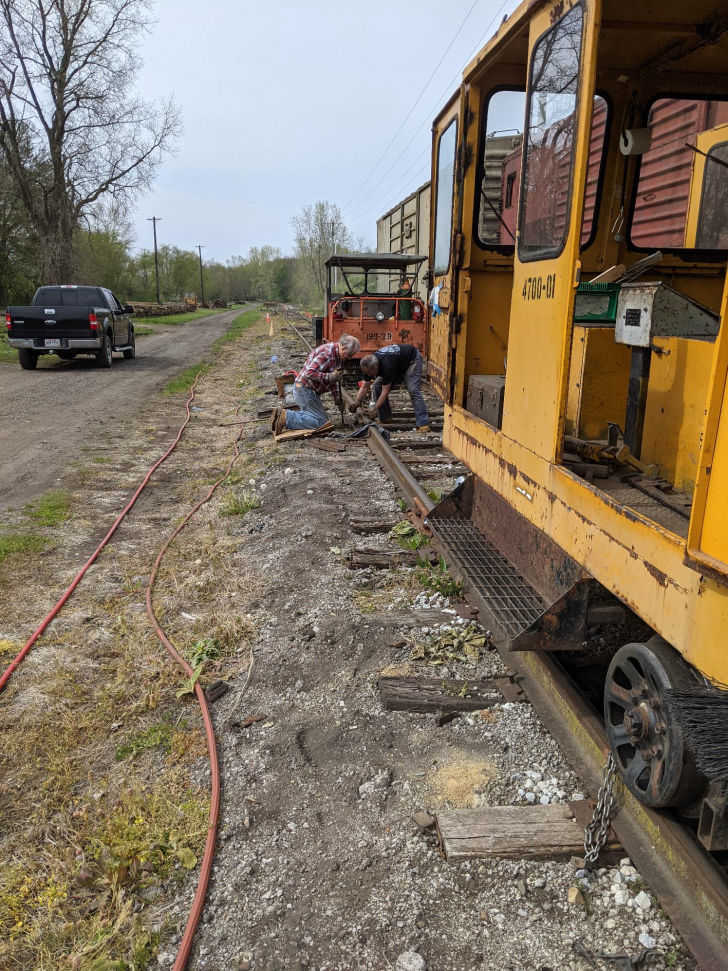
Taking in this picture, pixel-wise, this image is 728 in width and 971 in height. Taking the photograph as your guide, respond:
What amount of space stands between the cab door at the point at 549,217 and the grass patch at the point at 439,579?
54.3 inches

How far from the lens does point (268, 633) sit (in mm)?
4434

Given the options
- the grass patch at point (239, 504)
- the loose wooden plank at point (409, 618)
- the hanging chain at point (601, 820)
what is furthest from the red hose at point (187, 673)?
the hanging chain at point (601, 820)

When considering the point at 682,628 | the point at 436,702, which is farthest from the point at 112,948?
the point at 682,628

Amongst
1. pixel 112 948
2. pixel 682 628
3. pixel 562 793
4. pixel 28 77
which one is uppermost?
pixel 28 77

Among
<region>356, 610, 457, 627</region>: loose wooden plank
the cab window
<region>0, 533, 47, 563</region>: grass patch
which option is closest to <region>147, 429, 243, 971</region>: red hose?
<region>356, 610, 457, 627</region>: loose wooden plank

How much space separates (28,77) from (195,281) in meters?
78.5

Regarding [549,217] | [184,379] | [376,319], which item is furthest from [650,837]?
[184,379]

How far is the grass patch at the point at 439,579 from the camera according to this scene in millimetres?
4727

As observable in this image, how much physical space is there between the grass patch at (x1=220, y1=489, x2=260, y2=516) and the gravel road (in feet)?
6.80

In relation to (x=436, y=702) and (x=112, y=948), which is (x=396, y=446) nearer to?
(x=436, y=702)

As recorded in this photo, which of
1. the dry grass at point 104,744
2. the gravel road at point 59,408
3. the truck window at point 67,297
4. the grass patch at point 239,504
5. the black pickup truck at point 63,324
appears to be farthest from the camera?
the truck window at point 67,297

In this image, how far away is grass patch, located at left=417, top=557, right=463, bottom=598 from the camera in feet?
15.5

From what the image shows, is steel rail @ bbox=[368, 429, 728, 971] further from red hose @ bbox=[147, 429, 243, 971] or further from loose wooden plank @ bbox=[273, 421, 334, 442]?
loose wooden plank @ bbox=[273, 421, 334, 442]

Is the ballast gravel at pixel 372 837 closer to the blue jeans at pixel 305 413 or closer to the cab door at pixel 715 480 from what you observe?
the cab door at pixel 715 480
